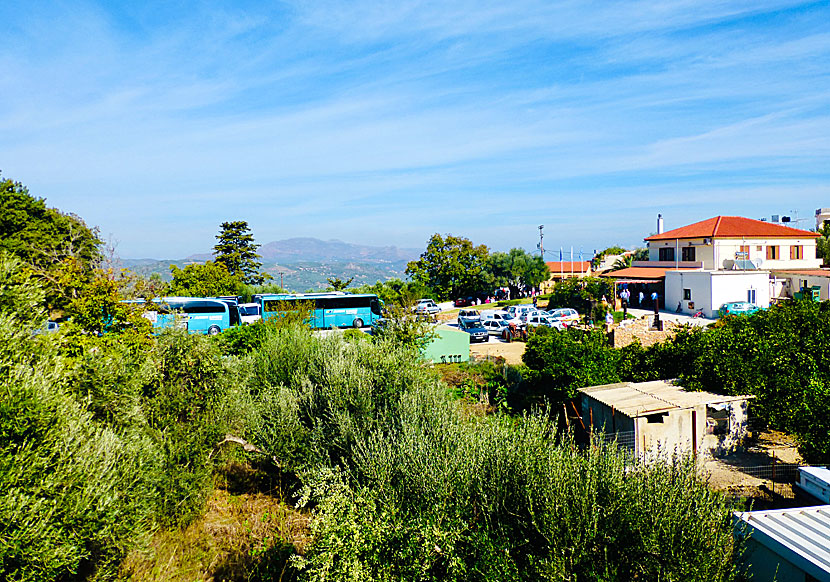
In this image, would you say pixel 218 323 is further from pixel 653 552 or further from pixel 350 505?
pixel 653 552

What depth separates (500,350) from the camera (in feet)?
93.9

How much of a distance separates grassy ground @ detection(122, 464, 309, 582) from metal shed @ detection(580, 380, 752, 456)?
22.1 ft

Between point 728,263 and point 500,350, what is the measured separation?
23532mm

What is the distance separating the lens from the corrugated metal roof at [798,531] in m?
5.83

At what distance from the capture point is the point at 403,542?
235 inches

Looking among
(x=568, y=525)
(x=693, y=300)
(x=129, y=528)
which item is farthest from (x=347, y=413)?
(x=693, y=300)

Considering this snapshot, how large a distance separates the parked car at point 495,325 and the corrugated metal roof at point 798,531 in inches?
1073

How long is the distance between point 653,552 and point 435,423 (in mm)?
4393

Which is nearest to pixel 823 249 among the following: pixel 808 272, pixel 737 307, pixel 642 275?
pixel 808 272

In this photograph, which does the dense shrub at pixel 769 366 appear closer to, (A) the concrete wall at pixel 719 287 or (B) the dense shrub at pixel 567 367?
(B) the dense shrub at pixel 567 367

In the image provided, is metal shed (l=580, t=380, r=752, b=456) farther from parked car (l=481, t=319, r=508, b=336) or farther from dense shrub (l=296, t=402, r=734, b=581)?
parked car (l=481, t=319, r=508, b=336)

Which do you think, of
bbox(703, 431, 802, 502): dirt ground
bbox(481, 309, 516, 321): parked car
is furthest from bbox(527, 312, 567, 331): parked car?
bbox(703, 431, 802, 502): dirt ground

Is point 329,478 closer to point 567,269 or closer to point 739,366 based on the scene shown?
point 739,366

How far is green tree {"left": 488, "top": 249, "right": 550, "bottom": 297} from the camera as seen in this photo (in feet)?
197
